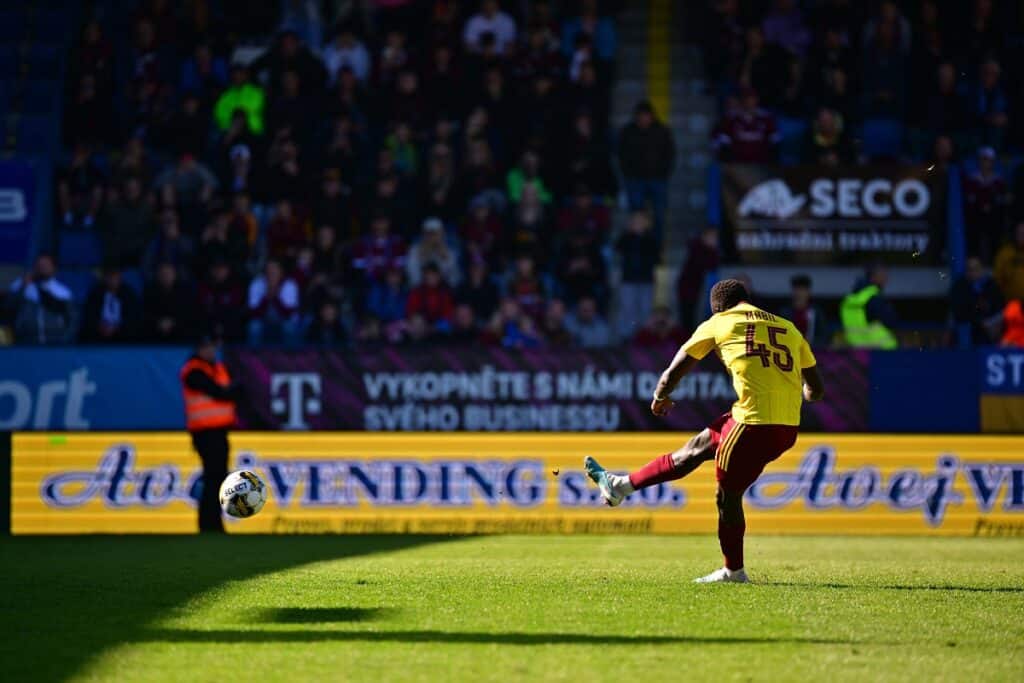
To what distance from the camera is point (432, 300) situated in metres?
20.4

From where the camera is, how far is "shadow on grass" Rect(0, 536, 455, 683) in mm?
8586

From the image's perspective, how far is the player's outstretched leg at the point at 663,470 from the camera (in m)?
11.1

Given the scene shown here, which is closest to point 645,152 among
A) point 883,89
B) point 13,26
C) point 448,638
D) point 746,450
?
point 883,89

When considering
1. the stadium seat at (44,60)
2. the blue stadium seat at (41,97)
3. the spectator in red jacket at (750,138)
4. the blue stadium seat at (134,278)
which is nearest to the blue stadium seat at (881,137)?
the spectator in red jacket at (750,138)

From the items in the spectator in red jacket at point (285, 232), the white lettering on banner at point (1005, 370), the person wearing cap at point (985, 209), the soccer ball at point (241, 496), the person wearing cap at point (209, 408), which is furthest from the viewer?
the spectator in red jacket at point (285, 232)

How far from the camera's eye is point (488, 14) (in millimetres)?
23766

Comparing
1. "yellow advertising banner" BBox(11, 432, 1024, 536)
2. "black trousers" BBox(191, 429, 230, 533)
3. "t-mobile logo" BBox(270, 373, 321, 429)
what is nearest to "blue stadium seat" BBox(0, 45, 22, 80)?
"t-mobile logo" BBox(270, 373, 321, 429)

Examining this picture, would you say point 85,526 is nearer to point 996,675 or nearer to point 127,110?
point 127,110

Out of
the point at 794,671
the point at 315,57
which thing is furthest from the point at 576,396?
the point at 794,671

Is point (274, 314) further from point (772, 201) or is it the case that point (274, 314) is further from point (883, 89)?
point (883, 89)

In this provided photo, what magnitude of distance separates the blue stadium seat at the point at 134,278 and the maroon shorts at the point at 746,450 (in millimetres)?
12385

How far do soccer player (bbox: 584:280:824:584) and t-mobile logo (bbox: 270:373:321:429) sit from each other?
8.64 meters

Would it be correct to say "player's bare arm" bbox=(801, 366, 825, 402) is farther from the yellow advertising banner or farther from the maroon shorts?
the yellow advertising banner

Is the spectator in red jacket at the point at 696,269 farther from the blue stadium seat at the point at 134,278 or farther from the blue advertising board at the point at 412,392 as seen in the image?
the blue stadium seat at the point at 134,278
